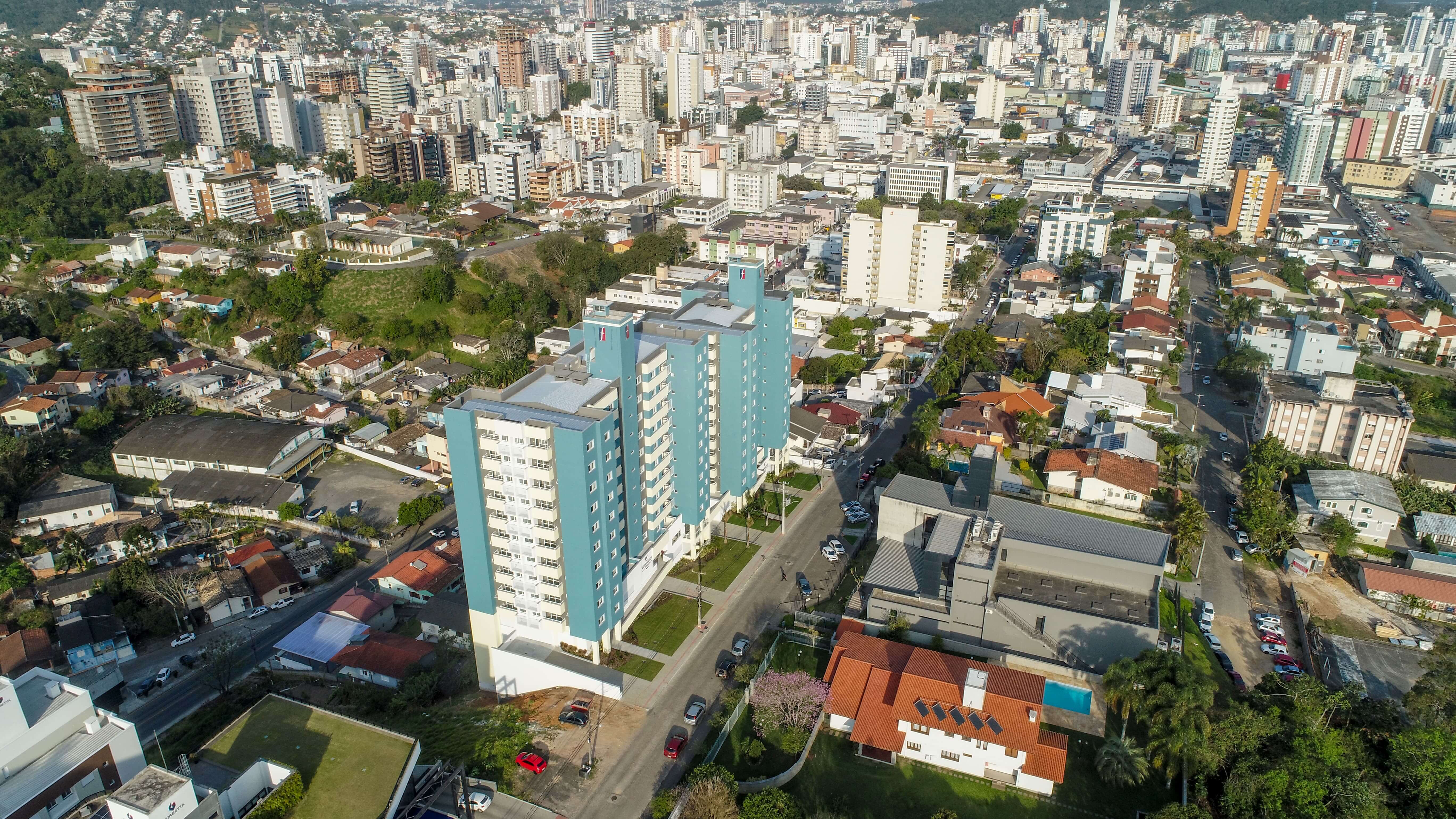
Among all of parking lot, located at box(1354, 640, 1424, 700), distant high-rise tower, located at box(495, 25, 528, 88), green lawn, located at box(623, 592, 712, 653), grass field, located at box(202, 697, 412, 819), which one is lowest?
parking lot, located at box(1354, 640, 1424, 700)

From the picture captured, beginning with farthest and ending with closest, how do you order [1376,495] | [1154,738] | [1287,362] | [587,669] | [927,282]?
[927,282], [1287,362], [1376,495], [587,669], [1154,738]

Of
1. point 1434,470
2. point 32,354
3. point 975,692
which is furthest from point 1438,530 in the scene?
point 32,354

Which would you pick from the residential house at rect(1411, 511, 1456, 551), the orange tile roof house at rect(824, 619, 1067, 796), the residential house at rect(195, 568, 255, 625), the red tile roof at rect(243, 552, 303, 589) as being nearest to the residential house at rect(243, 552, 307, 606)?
the red tile roof at rect(243, 552, 303, 589)

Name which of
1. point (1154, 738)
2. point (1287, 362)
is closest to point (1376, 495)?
point (1287, 362)

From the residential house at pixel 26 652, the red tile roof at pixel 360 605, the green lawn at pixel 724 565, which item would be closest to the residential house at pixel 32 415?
the residential house at pixel 26 652

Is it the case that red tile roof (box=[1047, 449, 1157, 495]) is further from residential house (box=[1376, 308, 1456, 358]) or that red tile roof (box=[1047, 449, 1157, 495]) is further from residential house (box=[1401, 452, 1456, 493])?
residential house (box=[1376, 308, 1456, 358])

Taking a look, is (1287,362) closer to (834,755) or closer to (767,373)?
(767,373)
